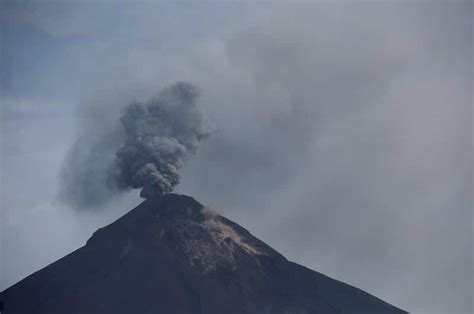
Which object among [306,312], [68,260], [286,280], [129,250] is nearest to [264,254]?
[286,280]

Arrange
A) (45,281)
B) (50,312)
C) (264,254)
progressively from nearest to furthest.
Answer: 1. (50,312)
2. (45,281)
3. (264,254)

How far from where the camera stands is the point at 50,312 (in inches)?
2800

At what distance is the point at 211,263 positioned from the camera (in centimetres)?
7800

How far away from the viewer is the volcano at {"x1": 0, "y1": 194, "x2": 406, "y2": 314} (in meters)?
71.9

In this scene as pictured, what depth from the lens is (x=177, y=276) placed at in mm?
74562

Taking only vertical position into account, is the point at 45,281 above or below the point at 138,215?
below

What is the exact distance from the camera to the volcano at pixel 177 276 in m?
71.9

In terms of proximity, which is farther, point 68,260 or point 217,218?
point 217,218

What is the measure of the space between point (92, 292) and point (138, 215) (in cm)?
1246

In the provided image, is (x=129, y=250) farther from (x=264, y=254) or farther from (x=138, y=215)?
(x=264, y=254)

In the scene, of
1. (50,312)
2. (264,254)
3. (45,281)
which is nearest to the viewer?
(50,312)

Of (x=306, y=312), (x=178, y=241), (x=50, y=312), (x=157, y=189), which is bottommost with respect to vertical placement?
(x=50, y=312)

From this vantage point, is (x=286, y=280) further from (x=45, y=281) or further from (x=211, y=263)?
(x=45, y=281)

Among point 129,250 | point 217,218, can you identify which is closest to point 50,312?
point 129,250
